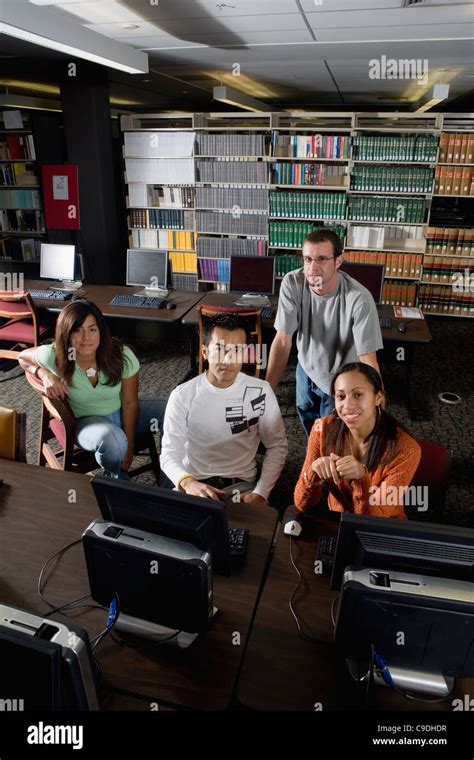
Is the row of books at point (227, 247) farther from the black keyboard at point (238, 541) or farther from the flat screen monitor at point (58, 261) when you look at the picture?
the black keyboard at point (238, 541)

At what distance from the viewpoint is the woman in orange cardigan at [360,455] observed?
70.7 inches

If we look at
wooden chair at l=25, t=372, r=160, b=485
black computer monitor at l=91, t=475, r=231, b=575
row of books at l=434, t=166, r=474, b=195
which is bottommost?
wooden chair at l=25, t=372, r=160, b=485

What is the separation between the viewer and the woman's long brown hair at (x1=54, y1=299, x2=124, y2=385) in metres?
2.59

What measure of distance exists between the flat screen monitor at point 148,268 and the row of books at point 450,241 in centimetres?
318

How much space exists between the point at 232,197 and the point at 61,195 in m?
1.91

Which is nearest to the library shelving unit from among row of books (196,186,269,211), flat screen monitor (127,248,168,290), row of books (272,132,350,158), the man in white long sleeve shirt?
row of books (196,186,269,211)

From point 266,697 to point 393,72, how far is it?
5930 millimetres

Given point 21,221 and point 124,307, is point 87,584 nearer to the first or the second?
point 124,307

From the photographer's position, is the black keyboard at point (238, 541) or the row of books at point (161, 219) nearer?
the black keyboard at point (238, 541)

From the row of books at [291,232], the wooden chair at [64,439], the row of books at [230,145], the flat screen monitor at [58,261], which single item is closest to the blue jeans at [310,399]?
the wooden chair at [64,439]

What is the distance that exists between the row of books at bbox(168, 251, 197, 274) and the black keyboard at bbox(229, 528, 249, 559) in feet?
15.9

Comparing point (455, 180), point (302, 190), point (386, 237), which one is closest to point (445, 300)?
point (386, 237)

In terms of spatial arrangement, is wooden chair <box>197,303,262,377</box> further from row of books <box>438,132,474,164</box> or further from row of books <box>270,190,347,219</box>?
row of books <box>438,132,474,164</box>

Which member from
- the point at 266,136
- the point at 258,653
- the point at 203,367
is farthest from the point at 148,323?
the point at 258,653
